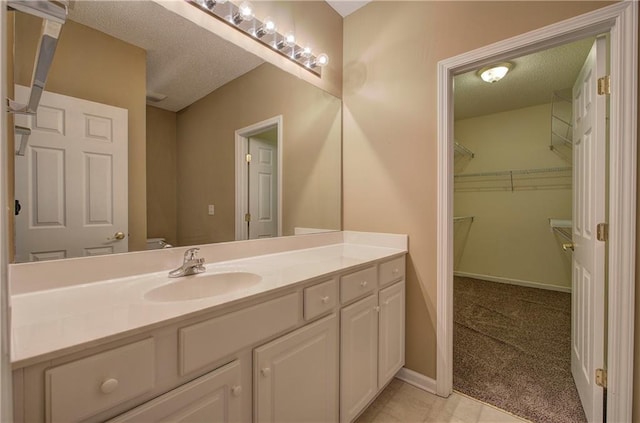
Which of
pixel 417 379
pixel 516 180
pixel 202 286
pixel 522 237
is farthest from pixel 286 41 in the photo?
pixel 522 237

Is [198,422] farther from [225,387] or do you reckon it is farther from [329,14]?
[329,14]

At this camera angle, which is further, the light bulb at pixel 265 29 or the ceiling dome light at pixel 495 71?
the ceiling dome light at pixel 495 71

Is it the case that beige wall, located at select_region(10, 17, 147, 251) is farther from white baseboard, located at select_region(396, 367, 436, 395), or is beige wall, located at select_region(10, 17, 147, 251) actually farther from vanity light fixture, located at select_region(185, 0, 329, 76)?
white baseboard, located at select_region(396, 367, 436, 395)

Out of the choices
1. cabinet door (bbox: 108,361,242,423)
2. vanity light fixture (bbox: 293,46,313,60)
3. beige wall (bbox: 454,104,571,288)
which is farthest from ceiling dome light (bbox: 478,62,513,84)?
cabinet door (bbox: 108,361,242,423)

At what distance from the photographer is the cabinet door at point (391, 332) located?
4.96 ft

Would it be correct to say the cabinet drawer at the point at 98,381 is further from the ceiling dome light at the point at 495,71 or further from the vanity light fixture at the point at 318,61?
the ceiling dome light at the point at 495,71

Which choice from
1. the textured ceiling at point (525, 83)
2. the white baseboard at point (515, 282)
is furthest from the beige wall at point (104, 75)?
the white baseboard at point (515, 282)

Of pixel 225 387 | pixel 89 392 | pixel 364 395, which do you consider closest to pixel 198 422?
pixel 225 387

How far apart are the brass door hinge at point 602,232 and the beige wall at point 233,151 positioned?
1.40 meters

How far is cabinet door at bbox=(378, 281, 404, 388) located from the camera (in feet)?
4.96

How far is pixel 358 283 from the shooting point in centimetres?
134

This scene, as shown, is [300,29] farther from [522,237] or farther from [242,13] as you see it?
[522,237]

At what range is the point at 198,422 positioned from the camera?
0.77m

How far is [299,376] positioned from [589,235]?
1.55 metres
